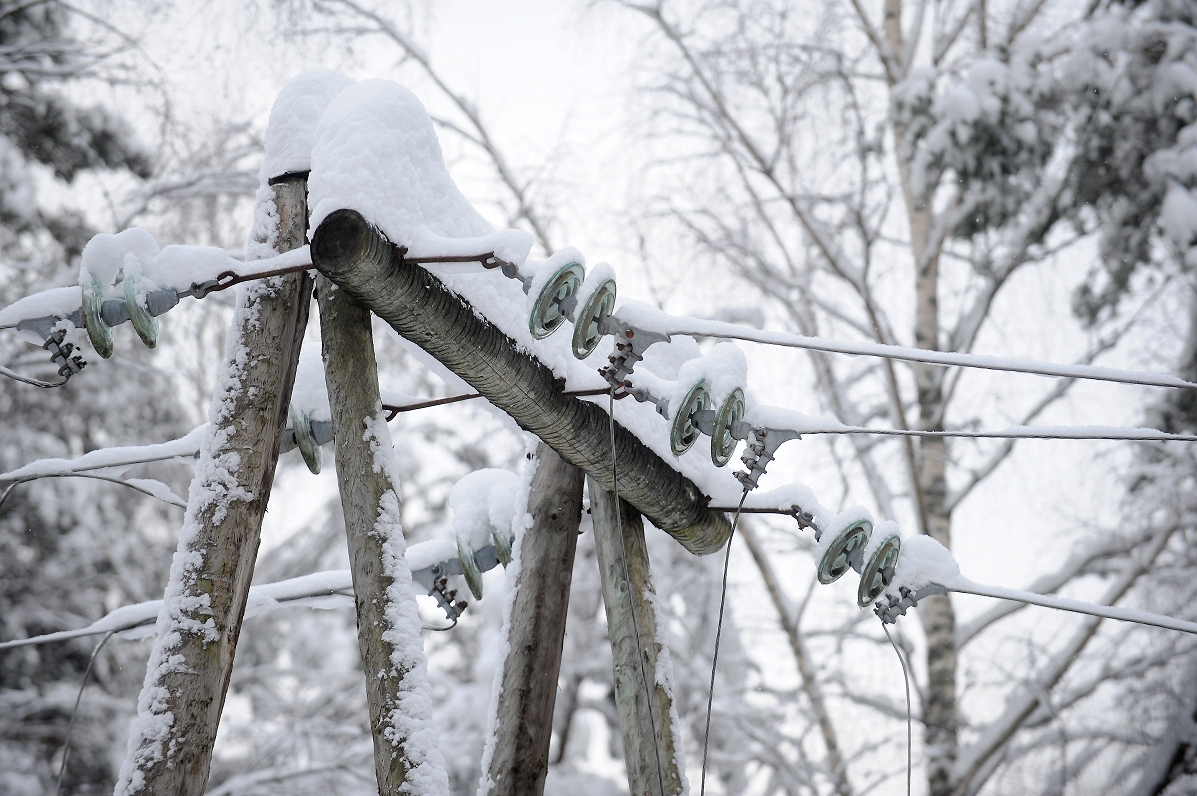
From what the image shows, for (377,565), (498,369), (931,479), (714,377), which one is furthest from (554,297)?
(931,479)

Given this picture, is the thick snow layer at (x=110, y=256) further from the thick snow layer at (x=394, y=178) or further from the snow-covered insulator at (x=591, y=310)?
the snow-covered insulator at (x=591, y=310)

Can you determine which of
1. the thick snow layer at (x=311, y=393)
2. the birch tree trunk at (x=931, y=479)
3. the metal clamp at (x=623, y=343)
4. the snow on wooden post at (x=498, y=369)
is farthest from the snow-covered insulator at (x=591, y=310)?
the birch tree trunk at (x=931, y=479)

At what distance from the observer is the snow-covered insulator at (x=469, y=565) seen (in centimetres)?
265

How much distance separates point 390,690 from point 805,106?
6.60 metres

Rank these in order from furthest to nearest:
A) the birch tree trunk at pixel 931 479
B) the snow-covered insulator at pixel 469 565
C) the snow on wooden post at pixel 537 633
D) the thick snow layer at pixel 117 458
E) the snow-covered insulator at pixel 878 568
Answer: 1. the birch tree trunk at pixel 931 479
2. the snow-covered insulator at pixel 469 565
3. the snow on wooden post at pixel 537 633
4. the thick snow layer at pixel 117 458
5. the snow-covered insulator at pixel 878 568

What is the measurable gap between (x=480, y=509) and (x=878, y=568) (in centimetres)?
123

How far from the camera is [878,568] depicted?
2.11 m

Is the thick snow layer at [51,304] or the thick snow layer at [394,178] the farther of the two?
the thick snow layer at [51,304]

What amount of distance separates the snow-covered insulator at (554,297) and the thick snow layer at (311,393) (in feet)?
2.46

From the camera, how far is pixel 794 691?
7160 mm

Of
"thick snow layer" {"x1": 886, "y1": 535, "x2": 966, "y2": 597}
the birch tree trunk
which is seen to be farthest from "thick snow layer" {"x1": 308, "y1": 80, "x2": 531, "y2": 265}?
the birch tree trunk

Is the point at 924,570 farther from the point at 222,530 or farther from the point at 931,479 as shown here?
the point at 931,479

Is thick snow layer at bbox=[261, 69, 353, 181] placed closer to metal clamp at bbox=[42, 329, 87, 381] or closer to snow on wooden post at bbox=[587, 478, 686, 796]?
metal clamp at bbox=[42, 329, 87, 381]

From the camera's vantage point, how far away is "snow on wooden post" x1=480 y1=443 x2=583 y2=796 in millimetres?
2377
